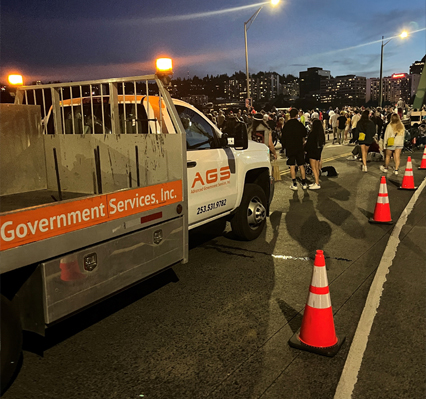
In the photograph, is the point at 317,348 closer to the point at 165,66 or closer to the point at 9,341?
the point at 9,341

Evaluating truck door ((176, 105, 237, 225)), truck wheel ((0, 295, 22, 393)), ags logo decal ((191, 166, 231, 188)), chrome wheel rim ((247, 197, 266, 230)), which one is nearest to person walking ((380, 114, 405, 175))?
chrome wheel rim ((247, 197, 266, 230))

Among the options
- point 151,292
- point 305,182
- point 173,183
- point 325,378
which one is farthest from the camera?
point 305,182

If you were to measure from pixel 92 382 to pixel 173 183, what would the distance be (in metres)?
1.76

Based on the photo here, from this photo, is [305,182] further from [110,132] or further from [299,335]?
[299,335]

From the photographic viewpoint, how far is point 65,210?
293 cm

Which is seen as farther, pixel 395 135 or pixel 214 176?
pixel 395 135

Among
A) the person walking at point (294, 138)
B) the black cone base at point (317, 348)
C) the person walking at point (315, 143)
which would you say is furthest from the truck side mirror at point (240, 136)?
the person walking at point (315, 143)

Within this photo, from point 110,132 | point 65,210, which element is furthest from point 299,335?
point 110,132

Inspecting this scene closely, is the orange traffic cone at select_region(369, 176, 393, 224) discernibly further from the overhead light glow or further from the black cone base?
the overhead light glow

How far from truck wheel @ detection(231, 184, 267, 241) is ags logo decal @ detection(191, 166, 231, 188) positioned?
690mm

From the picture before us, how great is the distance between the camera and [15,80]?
17.2 feet

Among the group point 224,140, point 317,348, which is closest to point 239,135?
point 224,140

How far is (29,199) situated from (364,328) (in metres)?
3.42

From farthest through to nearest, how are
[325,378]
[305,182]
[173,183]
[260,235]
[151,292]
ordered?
[305,182], [260,235], [151,292], [173,183], [325,378]
